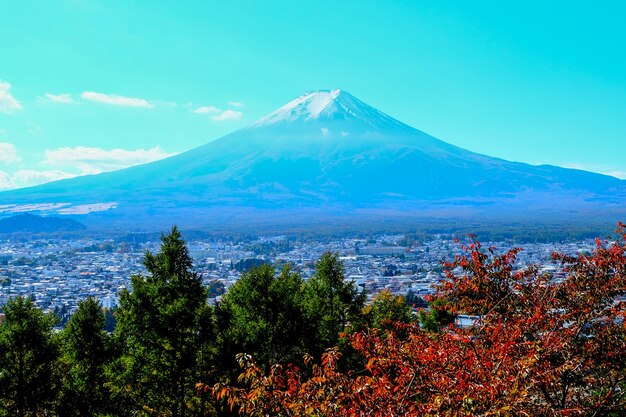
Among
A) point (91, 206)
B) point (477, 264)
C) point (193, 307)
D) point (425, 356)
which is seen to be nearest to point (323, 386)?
point (425, 356)

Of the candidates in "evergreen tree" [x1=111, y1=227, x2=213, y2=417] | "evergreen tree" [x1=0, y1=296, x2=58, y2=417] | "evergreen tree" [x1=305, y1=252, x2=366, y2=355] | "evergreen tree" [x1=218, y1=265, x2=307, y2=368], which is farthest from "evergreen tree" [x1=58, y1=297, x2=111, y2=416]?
"evergreen tree" [x1=305, y1=252, x2=366, y2=355]

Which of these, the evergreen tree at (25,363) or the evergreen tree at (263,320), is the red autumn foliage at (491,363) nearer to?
the evergreen tree at (263,320)

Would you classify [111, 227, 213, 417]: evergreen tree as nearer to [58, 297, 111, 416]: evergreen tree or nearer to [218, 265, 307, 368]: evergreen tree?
[58, 297, 111, 416]: evergreen tree

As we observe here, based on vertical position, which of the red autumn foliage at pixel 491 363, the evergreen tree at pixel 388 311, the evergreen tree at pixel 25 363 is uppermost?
the red autumn foliage at pixel 491 363

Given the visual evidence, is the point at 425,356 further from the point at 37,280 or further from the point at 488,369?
the point at 37,280

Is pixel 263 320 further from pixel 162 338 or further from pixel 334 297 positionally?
pixel 334 297

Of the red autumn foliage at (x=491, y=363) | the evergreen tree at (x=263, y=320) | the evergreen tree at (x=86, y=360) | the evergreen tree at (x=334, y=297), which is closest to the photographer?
the red autumn foliage at (x=491, y=363)

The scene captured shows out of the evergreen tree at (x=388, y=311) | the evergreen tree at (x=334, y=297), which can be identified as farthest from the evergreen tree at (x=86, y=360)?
the evergreen tree at (x=388, y=311)
